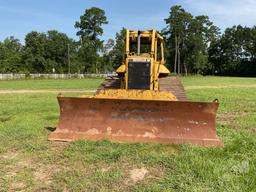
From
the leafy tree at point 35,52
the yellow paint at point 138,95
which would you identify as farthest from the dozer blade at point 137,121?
the leafy tree at point 35,52

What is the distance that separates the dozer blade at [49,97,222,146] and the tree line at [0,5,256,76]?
217ft

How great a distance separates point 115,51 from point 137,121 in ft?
240

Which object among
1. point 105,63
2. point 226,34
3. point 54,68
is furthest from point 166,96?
point 226,34

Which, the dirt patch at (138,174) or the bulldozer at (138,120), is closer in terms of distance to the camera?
the dirt patch at (138,174)

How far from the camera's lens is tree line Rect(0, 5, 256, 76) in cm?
8225

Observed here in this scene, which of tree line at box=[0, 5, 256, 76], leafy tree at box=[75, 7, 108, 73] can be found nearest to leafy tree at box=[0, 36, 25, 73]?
tree line at box=[0, 5, 256, 76]

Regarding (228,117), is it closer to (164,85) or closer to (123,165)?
(164,85)

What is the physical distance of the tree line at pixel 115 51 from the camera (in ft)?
270

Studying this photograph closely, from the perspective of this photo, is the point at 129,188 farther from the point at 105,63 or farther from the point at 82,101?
the point at 105,63

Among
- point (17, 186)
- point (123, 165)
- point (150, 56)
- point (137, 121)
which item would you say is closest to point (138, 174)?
point (123, 165)

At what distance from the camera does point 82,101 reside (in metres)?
7.45

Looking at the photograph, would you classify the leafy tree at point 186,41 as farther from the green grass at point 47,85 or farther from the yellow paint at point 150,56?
the yellow paint at point 150,56

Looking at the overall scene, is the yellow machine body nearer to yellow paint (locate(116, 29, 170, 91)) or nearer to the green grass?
yellow paint (locate(116, 29, 170, 91))

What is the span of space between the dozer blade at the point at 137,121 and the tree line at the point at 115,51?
217 feet
